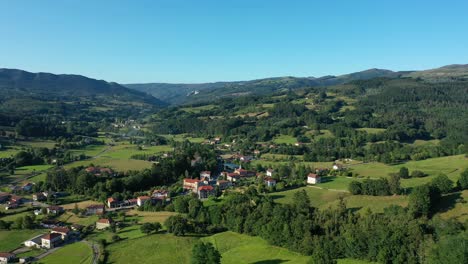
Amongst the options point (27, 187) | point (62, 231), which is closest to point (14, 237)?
point (62, 231)

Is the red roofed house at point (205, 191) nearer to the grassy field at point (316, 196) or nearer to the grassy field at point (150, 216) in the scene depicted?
the grassy field at point (150, 216)

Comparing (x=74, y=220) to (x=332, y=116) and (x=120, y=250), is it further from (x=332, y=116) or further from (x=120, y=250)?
(x=332, y=116)

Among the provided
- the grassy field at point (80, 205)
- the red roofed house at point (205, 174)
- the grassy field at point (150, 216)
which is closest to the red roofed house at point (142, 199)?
the grassy field at point (150, 216)

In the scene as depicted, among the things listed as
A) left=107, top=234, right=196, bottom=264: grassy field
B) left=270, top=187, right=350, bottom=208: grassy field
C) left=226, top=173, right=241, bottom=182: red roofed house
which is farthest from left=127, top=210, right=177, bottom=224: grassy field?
left=226, top=173, right=241, bottom=182: red roofed house

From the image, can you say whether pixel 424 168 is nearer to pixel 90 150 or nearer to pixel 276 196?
pixel 276 196

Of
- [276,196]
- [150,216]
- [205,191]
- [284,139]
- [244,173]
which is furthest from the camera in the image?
[284,139]
